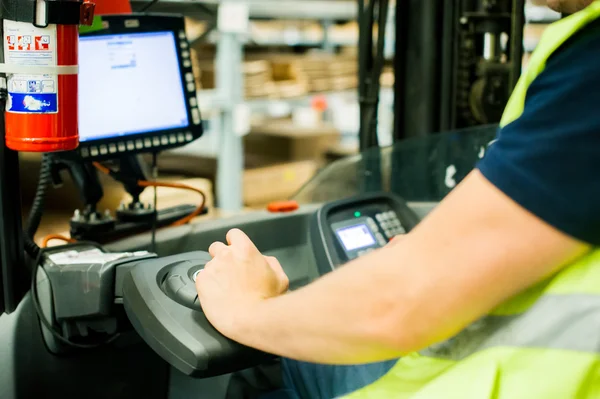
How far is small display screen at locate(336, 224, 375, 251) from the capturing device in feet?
4.53

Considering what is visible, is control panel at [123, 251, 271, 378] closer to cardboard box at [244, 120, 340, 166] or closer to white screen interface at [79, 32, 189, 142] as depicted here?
white screen interface at [79, 32, 189, 142]

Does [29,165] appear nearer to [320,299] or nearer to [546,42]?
[320,299]

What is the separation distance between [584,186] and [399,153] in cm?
106

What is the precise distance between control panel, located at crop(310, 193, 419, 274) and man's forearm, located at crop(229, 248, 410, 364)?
0.56 meters

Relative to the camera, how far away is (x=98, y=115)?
1.30 metres

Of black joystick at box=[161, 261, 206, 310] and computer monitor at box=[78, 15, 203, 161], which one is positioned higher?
computer monitor at box=[78, 15, 203, 161]

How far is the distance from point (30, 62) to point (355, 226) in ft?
2.29

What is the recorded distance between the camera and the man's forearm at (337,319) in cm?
69

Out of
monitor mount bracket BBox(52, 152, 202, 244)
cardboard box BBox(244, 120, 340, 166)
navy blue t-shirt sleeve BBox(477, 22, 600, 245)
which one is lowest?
cardboard box BBox(244, 120, 340, 166)

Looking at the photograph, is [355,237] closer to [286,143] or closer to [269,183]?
[269,183]

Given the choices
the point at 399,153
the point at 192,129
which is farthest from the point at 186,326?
the point at 399,153

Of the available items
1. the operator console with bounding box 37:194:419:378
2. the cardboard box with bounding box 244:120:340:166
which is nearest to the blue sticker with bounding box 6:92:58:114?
the operator console with bounding box 37:194:419:378

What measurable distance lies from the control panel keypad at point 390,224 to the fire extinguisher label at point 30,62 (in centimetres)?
70

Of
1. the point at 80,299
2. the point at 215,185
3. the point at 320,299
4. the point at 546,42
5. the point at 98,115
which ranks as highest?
the point at 546,42
